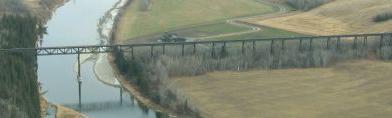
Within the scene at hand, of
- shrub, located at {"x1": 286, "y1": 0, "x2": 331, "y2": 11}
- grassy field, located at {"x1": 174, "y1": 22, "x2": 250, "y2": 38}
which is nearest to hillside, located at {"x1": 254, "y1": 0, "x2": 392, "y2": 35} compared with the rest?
shrub, located at {"x1": 286, "y1": 0, "x2": 331, "y2": 11}

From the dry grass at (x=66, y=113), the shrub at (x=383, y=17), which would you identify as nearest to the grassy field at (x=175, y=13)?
the shrub at (x=383, y=17)

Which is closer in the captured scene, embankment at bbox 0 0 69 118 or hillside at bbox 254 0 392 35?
embankment at bbox 0 0 69 118

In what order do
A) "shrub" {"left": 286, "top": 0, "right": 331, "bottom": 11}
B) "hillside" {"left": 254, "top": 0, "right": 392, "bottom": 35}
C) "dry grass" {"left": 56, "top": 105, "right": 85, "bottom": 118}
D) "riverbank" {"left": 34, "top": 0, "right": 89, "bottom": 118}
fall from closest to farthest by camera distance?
"dry grass" {"left": 56, "top": 105, "right": 85, "bottom": 118}
"riverbank" {"left": 34, "top": 0, "right": 89, "bottom": 118}
"hillside" {"left": 254, "top": 0, "right": 392, "bottom": 35}
"shrub" {"left": 286, "top": 0, "right": 331, "bottom": 11}

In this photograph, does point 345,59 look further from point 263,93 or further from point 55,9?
point 55,9

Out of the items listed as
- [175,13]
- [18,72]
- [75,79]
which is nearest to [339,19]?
[175,13]

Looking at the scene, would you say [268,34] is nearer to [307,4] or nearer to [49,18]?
[307,4]

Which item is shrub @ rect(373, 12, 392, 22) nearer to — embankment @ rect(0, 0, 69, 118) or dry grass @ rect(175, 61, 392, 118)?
dry grass @ rect(175, 61, 392, 118)
